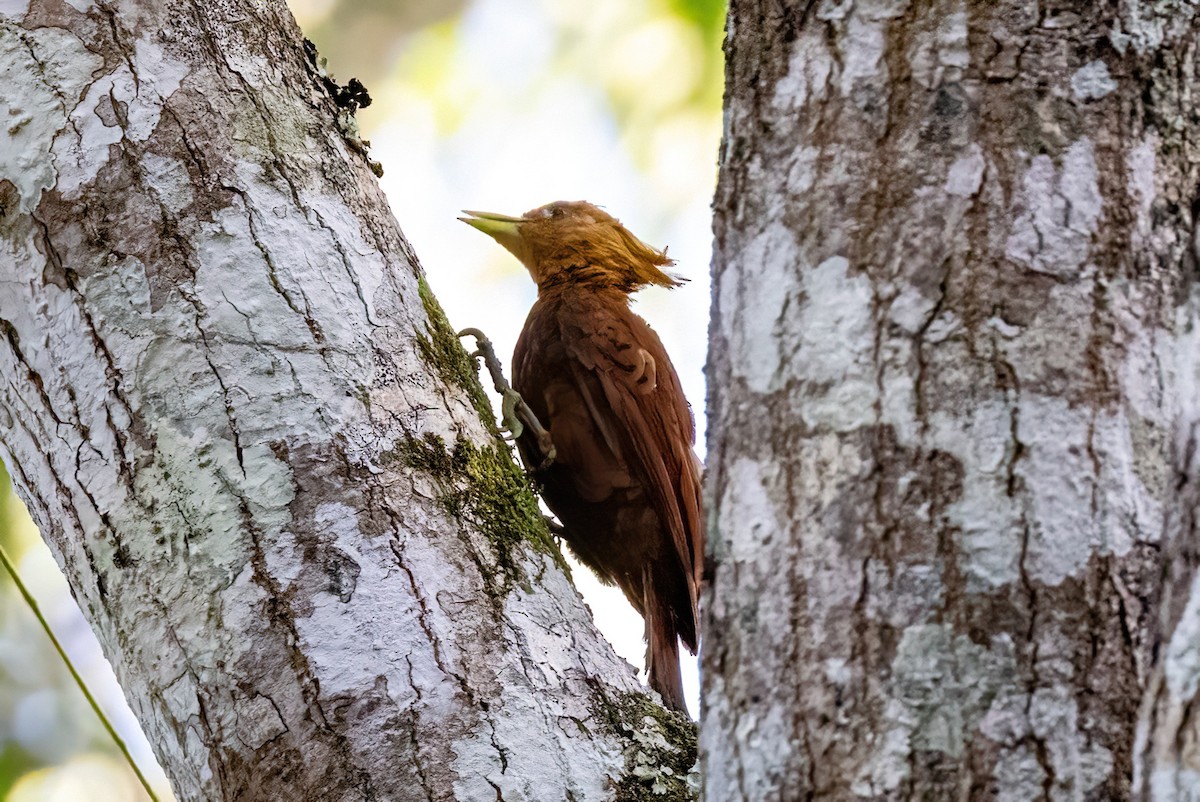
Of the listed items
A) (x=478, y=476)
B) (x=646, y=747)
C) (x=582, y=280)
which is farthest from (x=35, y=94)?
(x=582, y=280)

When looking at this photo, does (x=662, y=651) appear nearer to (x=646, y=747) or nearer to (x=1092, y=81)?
(x=646, y=747)

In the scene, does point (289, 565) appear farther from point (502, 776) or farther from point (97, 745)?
point (97, 745)

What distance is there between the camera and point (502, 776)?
155 centimetres

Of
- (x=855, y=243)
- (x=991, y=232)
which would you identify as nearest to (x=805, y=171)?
(x=855, y=243)

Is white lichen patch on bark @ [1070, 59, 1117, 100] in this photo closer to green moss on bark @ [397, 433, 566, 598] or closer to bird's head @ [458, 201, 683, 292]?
green moss on bark @ [397, 433, 566, 598]

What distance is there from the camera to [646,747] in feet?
5.59

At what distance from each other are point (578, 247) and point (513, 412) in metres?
0.79

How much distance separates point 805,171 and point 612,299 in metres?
2.42

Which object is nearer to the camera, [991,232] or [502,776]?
[991,232]

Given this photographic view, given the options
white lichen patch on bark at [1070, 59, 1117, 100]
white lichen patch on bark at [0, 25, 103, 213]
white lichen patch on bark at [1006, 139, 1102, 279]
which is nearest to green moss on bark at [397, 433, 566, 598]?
white lichen patch on bark at [0, 25, 103, 213]

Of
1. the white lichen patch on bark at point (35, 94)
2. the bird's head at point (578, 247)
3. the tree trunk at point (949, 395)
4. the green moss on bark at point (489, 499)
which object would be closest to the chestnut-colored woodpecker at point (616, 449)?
the bird's head at point (578, 247)

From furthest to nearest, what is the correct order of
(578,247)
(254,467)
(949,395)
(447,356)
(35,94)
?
(578,247)
(447,356)
(35,94)
(254,467)
(949,395)

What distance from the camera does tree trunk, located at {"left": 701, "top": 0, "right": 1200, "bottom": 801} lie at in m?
1.12

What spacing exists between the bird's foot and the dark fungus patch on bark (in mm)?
1614
